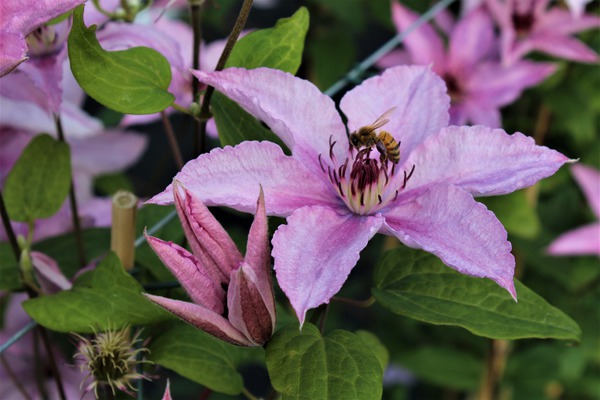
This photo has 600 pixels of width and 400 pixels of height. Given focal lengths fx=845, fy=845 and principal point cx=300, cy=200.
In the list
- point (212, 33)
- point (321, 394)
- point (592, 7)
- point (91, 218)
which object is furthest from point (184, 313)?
point (212, 33)

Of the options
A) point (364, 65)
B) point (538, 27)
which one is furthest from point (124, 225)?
point (538, 27)

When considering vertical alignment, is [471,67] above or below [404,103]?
below

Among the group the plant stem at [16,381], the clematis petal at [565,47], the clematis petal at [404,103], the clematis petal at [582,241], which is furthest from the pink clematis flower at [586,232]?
the plant stem at [16,381]

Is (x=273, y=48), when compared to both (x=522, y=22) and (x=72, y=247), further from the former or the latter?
(x=522, y=22)

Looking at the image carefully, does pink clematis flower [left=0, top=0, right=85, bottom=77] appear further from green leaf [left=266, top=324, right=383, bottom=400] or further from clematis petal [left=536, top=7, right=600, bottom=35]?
clematis petal [left=536, top=7, right=600, bottom=35]

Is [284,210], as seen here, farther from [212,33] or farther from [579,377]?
[212,33]

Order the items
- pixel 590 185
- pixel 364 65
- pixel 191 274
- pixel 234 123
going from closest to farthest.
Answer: pixel 191 274 < pixel 234 123 < pixel 364 65 < pixel 590 185
